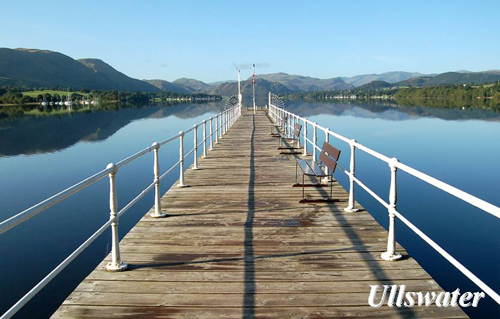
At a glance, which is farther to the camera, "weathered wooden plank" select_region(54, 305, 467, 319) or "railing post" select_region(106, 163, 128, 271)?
"railing post" select_region(106, 163, 128, 271)

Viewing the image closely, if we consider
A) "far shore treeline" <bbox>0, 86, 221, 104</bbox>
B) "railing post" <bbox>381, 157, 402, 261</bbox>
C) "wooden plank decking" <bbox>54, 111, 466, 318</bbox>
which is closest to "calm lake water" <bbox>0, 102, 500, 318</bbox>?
"wooden plank decking" <bbox>54, 111, 466, 318</bbox>

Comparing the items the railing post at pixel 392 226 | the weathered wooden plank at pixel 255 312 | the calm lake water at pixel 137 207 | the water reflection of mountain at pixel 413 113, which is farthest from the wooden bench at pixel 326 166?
the water reflection of mountain at pixel 413 113

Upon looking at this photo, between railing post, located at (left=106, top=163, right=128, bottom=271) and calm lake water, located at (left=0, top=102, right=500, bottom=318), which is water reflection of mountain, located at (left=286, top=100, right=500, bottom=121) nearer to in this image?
calm lake water, located at (left=0, top=102, right=500, bottom=318)

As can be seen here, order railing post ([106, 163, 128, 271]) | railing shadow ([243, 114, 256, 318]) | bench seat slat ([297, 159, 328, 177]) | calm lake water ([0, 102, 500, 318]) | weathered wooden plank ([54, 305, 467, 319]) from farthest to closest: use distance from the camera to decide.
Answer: calm lake water ([0, 102, 500, 318]), bench seat slat ([297, 159, 328, 177]), railing post ([106, 163, 128, 271]), railing shadow ([243, 114, 256, 318]), weathered wooden plank ([54, 305, 467, 319])

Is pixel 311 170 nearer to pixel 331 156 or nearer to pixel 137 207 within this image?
pixel 331 156

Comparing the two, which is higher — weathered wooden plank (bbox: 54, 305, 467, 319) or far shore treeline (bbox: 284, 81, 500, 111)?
far shore treeline (bbox: 284, 81, 500, 111)

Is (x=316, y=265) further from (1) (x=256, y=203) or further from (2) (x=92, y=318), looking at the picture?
(1) (x=256, y=203)

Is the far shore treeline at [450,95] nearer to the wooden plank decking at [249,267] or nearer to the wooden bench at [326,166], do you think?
the wooden bench at [326,166]

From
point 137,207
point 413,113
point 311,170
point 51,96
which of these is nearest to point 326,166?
point 311,170

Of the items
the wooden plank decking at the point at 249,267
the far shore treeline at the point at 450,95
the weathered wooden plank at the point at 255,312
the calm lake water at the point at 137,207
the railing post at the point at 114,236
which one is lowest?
the calm lake water at the point at 137,207

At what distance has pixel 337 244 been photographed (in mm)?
4824

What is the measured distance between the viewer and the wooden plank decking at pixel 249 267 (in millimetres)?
3379

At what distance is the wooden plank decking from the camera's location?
338cm

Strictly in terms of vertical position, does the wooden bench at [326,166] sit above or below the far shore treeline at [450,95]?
below
